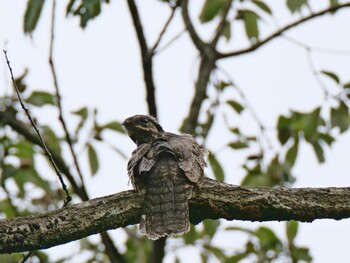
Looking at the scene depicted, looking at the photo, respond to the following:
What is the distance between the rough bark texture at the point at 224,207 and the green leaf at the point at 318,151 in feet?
8.30

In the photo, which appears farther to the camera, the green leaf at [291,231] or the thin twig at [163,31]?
the green leaf at [291,231]

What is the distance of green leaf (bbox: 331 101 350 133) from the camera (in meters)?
6.89

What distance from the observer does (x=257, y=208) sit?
14.9ft

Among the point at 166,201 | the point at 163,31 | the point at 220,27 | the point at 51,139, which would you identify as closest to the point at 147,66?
the point at 163,31

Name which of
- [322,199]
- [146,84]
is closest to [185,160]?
[322,199]

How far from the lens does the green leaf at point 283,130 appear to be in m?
7.15

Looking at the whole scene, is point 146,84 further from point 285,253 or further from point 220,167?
point 285,253

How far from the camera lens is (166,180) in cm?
498

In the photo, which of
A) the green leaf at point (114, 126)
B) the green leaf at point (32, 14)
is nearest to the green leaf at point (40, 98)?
the green leaf at point (114, 126)

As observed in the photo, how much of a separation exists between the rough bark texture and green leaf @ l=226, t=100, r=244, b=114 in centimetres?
291

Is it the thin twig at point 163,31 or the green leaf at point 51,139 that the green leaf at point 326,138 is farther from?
the green leaf at point 51,139

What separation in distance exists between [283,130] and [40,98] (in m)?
2.25

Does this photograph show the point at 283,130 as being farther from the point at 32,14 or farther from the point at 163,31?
the point at 32,14

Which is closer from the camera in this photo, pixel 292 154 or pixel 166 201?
pixel 166 201
